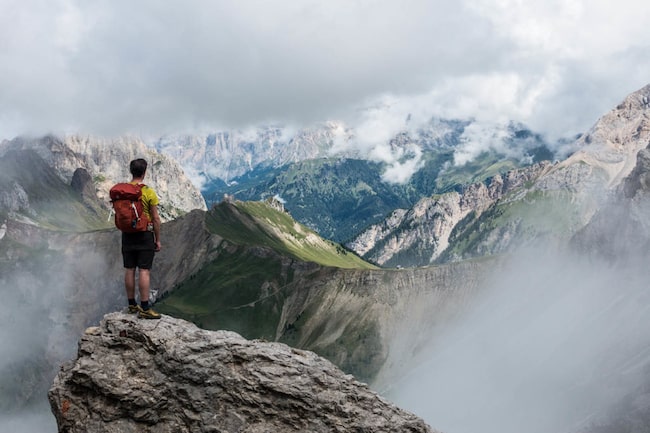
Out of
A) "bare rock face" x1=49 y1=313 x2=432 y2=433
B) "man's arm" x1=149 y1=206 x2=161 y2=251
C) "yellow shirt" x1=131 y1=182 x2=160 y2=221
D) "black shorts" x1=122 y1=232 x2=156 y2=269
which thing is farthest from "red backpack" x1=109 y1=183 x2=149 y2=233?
"bare rock face" x1=49 y1=313 x2=432 y2=433

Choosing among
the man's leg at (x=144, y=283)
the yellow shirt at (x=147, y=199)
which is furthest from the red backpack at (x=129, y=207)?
Answer: the man's leg at (x=144, y=283)

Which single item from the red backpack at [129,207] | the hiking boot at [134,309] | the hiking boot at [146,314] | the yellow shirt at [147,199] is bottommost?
the hiking boot at [146,314]

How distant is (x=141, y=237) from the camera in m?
21.1

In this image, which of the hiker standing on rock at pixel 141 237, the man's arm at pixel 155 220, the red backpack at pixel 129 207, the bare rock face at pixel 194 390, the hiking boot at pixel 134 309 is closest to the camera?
the bare rock face at pixel 194 390

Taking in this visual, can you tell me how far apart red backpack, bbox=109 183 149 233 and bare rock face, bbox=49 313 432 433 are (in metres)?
3.47

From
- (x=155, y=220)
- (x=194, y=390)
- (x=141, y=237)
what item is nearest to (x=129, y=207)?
(x=155, y=220)

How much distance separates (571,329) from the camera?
18188 cm

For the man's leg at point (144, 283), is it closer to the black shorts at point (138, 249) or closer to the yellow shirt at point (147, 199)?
the black shorts at point (138, 249)

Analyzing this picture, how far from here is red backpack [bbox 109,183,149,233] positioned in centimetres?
2014

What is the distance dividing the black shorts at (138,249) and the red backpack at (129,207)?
0.65 metres

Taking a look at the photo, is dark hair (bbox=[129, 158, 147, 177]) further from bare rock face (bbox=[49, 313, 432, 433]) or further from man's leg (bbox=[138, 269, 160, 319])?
bare rock face (bbox=[49, 313, 432, 433])

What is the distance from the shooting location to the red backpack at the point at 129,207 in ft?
66.1

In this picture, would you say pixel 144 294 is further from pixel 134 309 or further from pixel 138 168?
pixel 138 168

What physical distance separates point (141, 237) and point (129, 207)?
143 centimetres
